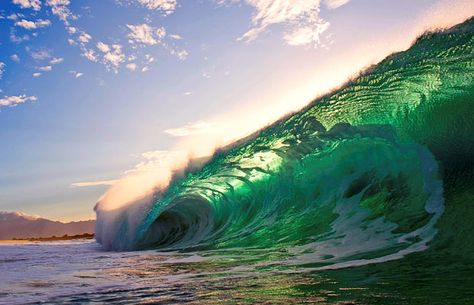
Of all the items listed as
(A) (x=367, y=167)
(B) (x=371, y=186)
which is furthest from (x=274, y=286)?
(A) (x=367, y=167)

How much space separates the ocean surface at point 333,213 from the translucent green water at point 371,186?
0.07ft

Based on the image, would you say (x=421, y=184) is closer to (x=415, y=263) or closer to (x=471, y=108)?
(x=471, y=108)

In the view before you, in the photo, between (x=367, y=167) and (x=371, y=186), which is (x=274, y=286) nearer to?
(x=371, y=186)

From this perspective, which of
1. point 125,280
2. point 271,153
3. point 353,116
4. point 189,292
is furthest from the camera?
point 271,153

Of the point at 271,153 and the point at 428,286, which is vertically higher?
the point at 271,153

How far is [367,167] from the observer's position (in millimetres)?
7336

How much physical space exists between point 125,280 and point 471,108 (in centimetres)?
496

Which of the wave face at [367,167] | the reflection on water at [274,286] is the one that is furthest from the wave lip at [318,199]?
the reflection on water at [274,286]

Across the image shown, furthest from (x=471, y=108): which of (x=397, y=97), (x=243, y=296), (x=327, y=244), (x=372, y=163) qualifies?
(x=243, y=296)

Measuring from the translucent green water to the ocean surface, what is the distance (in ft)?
0.07

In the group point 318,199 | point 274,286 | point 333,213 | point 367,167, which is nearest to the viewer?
point 274,286

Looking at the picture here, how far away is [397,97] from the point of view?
6.86 m

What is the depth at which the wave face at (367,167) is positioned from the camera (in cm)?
514

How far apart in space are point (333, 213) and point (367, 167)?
1090mm
